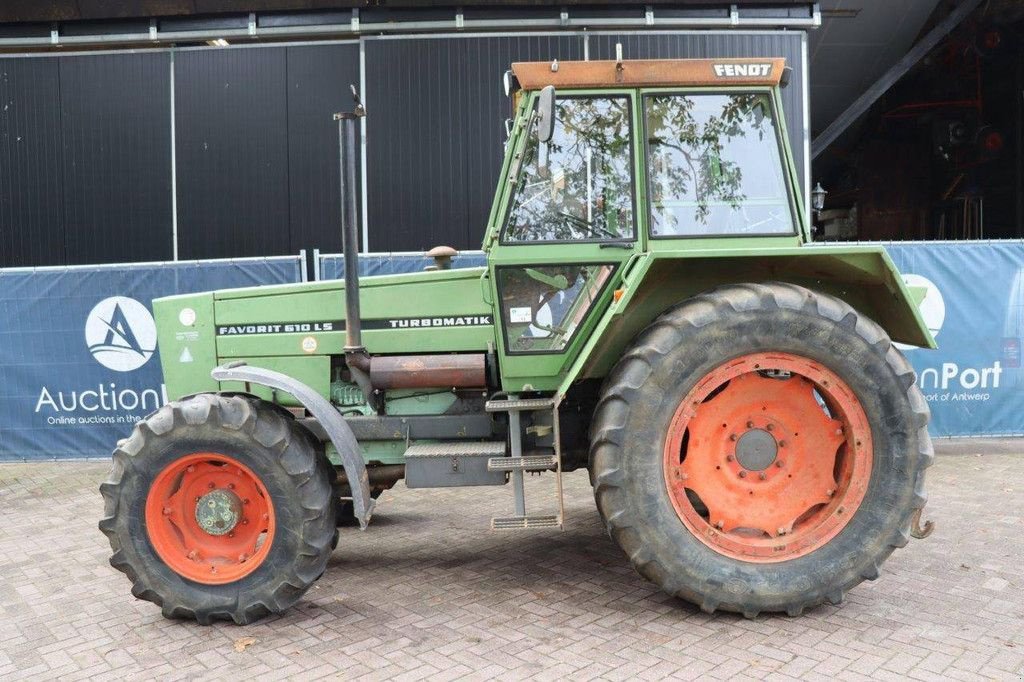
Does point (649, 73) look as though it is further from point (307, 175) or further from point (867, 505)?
point (307, 175)

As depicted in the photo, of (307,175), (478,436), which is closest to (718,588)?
(478,436)

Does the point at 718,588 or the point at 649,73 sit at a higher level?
the point at 649,73

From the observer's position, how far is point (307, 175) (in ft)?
33.0

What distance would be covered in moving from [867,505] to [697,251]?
1.50m

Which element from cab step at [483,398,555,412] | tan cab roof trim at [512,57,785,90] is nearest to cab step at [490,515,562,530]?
cab step at [483,398,555,412]

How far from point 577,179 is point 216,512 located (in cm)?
257

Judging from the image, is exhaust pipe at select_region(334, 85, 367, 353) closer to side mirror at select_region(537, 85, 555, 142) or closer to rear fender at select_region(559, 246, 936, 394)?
side mirror at select_region(537, 85, 555, 142)

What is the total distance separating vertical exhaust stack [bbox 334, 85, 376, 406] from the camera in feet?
13.7

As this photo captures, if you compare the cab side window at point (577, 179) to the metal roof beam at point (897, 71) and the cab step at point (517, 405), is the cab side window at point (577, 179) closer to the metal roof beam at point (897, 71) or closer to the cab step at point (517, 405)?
the cab step at point (517, 405)

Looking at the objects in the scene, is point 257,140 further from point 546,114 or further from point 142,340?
point 546,114

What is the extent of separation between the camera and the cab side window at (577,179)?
422cm

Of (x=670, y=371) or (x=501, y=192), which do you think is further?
(x=501, y=192)

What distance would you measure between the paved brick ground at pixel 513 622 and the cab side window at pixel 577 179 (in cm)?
197

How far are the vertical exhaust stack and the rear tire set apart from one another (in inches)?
25.2
